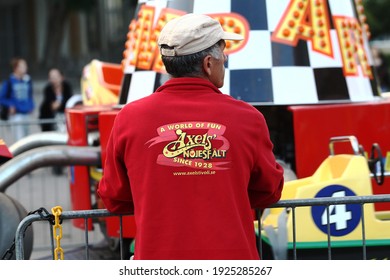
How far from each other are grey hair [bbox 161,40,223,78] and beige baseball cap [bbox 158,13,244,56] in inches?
0.6

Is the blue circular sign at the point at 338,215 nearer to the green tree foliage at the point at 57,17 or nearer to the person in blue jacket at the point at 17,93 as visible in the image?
the person in blue jacket at the point at 17,93

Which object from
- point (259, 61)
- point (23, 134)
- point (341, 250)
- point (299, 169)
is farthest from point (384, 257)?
point (23, 134)

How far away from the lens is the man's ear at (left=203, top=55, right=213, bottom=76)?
3193 millimetres

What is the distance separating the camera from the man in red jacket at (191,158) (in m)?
3.09

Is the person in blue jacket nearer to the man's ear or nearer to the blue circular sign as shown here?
the blue circular sign

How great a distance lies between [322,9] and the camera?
5832mm

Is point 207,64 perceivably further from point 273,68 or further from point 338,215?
point 273,68

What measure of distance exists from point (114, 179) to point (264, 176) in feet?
1.78

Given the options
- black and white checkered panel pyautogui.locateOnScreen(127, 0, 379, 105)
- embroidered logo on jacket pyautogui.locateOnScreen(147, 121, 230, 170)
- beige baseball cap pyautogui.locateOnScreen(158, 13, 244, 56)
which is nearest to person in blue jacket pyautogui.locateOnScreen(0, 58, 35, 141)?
black and white checkered panel pyautogui.locateOnScreen(127, 0, 379, 105)

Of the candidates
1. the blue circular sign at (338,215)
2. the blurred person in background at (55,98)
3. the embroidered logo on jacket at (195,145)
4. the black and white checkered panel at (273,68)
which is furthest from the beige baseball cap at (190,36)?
the blurred person in background at (55,98)

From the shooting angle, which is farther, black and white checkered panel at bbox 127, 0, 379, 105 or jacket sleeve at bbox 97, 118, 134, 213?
black and white checkered panel at bbox 127, 0, 379, 105

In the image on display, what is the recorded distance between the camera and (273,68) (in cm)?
561

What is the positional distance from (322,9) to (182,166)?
3.02 m
